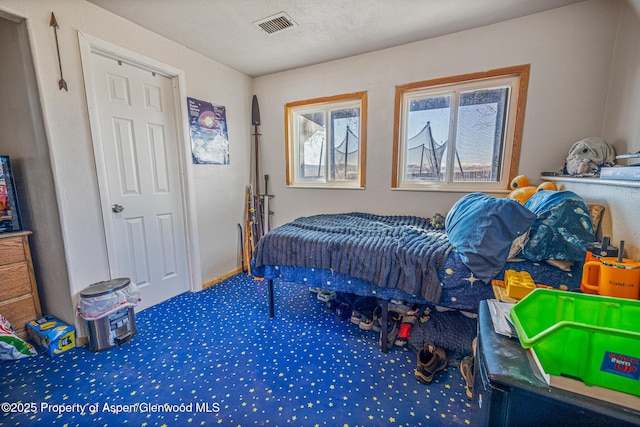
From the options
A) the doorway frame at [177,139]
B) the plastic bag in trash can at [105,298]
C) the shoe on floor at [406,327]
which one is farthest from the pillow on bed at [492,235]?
the doorway frame at [177,139]

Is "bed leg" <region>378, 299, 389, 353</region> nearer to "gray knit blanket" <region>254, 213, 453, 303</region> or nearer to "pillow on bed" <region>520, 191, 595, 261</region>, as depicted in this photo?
"gray knit blanket" <region>254, 213, 453, 303</region>

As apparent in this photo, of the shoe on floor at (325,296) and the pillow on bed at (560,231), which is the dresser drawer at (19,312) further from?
the pillow on bed at (560,231)

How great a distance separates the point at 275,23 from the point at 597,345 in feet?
8.57

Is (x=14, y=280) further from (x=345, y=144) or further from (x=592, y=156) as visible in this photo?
(x=592, y=156)

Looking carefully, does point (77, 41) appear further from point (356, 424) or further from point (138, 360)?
point (356, 424)

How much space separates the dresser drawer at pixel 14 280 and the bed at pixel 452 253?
165 cm

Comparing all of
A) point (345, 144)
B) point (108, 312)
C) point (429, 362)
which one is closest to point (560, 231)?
point (429, 362)

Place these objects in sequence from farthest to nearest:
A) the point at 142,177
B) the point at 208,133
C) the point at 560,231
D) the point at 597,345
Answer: the point at 208,133
the point at 142,177
the point at 560,231
the point at 597,345

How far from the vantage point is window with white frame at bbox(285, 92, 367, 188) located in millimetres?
2924

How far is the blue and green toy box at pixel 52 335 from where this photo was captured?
1749mm

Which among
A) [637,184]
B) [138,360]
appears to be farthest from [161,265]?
[637,184]

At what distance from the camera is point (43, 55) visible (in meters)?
1.64

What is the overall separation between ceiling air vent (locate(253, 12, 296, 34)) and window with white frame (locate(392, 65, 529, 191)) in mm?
1232

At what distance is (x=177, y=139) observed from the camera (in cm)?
253
